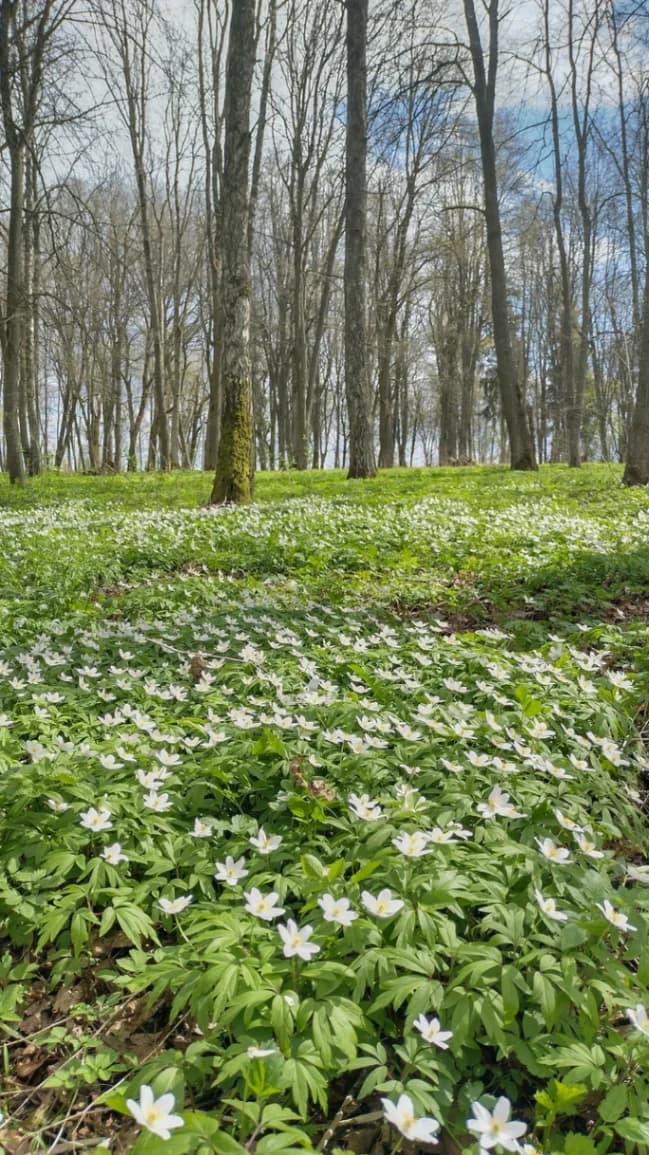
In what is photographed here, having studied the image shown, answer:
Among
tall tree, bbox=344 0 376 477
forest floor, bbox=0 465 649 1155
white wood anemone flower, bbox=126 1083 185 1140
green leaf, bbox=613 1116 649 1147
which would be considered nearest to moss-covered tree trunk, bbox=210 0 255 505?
tall tree, bbox=344 0 376 477

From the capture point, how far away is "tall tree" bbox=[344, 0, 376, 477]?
38.5ft

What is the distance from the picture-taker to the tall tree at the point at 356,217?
11.7m

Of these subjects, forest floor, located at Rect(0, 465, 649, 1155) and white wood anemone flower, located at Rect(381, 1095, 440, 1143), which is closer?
white wood anemone flower, located at Rect(381, 1095, 440, 1143)

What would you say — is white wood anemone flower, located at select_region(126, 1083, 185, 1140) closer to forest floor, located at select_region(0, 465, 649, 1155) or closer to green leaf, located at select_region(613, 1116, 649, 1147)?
forest floor, located at select_region(0, 465, 649, 1155)

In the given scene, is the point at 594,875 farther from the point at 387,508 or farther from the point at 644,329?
the point at 644,329

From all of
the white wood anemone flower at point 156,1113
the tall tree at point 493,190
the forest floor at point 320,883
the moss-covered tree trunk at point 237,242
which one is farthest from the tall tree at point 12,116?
the white wood anemone flower at point 156,1113

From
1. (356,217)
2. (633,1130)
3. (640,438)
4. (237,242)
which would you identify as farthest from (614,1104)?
(356,217)

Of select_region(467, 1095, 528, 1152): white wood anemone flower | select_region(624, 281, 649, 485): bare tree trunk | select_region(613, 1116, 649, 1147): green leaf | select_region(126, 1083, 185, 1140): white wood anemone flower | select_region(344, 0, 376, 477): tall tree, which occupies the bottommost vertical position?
select_region(613, 1116, 649, 1147): green leaf

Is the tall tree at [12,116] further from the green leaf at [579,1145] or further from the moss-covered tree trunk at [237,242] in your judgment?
the green leaf at [579,1145]

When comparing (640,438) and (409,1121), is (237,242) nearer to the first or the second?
(640,438)

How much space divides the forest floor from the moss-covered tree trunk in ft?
16.8

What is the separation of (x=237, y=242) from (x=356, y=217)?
416cm

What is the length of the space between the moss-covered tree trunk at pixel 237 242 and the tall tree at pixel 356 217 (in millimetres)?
3491

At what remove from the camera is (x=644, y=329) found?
35.5ft
